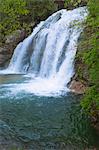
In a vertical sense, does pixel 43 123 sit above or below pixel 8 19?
below

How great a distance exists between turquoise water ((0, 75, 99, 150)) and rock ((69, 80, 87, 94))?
0.43 meters

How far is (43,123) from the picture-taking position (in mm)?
10547

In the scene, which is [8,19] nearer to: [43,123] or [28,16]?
[28,16]

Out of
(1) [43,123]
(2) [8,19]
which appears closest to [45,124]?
(1) [43,123]

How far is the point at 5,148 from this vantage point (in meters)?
8.54

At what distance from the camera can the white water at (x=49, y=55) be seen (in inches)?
612

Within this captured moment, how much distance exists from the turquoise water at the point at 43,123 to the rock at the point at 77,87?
434mm

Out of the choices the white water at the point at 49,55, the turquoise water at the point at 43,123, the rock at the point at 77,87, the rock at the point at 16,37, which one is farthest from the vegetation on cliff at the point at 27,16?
the turquoise water at the point at 43,123

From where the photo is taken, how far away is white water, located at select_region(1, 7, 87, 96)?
15555mm

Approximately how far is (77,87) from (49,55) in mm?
4226

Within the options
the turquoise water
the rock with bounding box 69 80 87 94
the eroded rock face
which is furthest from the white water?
the turquoise water

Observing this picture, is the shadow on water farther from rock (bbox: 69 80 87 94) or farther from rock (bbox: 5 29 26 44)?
rock (bbox: 5 29 26 44)

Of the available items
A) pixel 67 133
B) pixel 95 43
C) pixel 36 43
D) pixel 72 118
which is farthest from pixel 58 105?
pixel 36 43

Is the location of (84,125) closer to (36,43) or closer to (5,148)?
(5,148)
